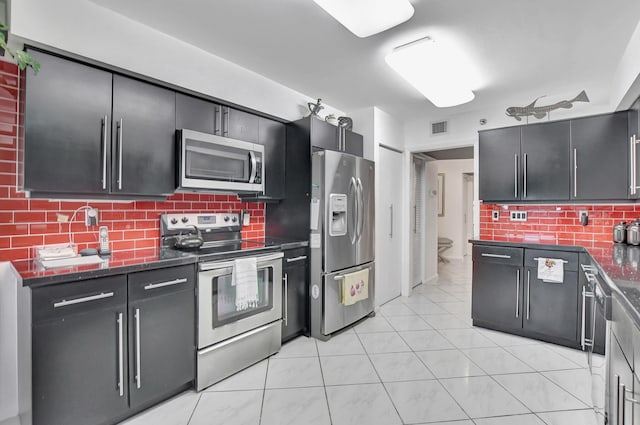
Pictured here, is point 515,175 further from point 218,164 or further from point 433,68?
point 218,164

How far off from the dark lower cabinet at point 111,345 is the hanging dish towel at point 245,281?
1.04 ft

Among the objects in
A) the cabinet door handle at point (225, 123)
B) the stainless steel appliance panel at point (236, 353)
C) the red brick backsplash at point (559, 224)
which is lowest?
the stainless steel appliance panel at point (236, 353)

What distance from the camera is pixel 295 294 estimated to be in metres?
2.93

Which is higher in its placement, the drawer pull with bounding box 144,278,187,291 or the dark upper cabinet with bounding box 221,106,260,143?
the dark upper cabinet with bounding box 221,106,260,143

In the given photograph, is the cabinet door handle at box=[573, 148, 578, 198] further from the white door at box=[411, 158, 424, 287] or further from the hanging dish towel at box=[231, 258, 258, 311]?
the hanging dish towel at box=[231, 258, 258, 311]

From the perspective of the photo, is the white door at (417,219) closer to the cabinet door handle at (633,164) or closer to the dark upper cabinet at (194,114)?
the cabinet door handle at (633,164)

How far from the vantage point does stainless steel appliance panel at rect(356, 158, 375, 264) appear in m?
3.32

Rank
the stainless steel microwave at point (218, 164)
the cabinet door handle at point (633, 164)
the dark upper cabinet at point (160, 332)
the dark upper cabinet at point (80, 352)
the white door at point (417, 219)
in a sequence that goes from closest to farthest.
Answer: the dark upper cabinet at point (80, 352) → the dark upper cabinet at point (160, 332) → the stainless steel microwave at point (218, 164) → the cabinet door handle at point (633, 164) → the white door at point (417, 219)

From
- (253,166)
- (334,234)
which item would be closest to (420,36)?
(253,166)

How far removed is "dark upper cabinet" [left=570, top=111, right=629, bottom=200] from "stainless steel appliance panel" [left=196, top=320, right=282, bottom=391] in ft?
10.3

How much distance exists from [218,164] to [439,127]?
3.07 meters

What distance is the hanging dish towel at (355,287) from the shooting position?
10.2 feet

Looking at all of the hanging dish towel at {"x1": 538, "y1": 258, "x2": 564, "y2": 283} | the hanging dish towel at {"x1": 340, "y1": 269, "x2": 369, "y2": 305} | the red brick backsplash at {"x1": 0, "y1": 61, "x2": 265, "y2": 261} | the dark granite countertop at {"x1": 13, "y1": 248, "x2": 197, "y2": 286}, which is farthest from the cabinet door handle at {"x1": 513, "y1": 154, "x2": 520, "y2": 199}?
the red brick backsplash at {"x1": 0, "y1": 61, "x2": 265, "y2": 261}

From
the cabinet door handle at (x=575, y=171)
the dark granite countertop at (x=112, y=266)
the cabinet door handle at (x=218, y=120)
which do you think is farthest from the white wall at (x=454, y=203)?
the dark granite countertop at (x=112, y=266)
